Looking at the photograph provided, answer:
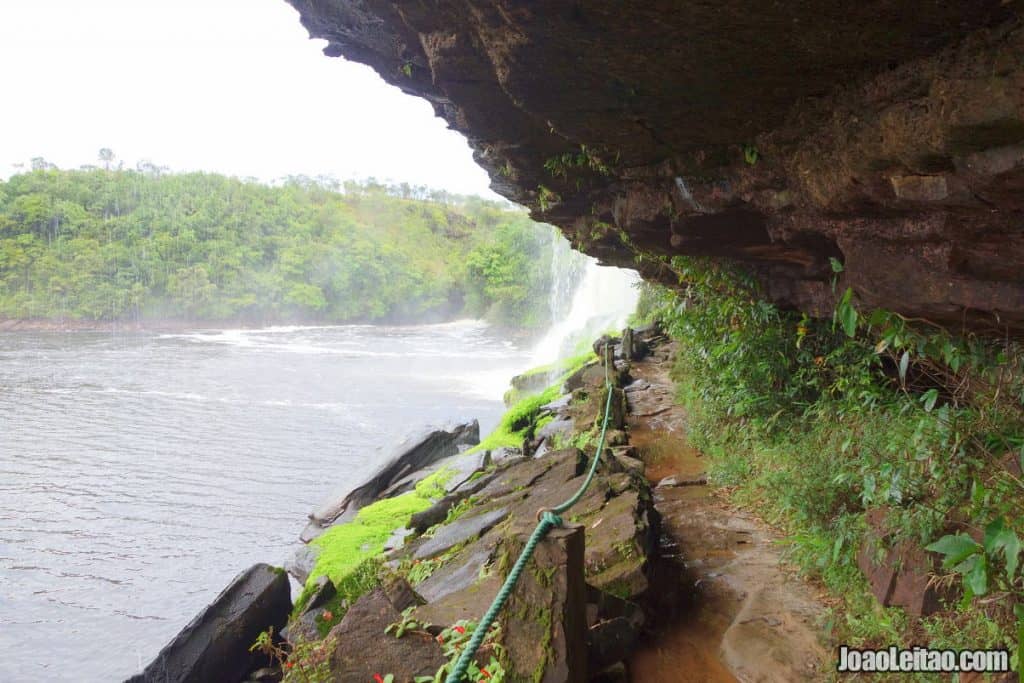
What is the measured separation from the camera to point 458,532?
5711 millimetres

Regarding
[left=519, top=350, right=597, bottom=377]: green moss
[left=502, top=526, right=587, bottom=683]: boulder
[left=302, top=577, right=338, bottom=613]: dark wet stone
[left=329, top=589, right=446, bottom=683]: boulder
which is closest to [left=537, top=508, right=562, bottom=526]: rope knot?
[left=502, top=526, right=587, bottom=683]: boulder

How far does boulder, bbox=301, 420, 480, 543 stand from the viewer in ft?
33.6

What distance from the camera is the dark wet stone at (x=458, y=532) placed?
5.48m

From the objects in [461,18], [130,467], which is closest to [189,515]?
[130,467]

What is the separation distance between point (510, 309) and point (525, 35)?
4053 centimetres

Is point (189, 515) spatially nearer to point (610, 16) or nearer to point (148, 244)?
point (610, 16)

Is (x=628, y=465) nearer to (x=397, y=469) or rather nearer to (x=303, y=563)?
(x=303, y=563)

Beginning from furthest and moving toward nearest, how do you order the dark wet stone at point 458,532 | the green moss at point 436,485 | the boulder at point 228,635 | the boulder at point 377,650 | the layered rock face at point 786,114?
1. the green moss at point 436,485
2. the boulder at point 228,635
3. the dark wet stone at point 458,532
4. the boulder at point 377,650
5. the layered rock face at point 786,114

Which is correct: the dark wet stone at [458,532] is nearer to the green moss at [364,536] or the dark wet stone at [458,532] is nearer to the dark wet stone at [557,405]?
the green moss at [364,536]

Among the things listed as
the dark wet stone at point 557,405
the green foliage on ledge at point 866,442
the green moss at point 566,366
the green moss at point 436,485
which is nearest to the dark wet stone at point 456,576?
the green foliage on ledge at point 866,442

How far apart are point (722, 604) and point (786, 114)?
2.97 meters

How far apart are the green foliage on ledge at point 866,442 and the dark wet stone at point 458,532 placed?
2.25 metres

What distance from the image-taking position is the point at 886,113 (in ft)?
9.27

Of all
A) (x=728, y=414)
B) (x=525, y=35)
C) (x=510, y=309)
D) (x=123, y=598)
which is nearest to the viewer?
(x=525, y=35)
